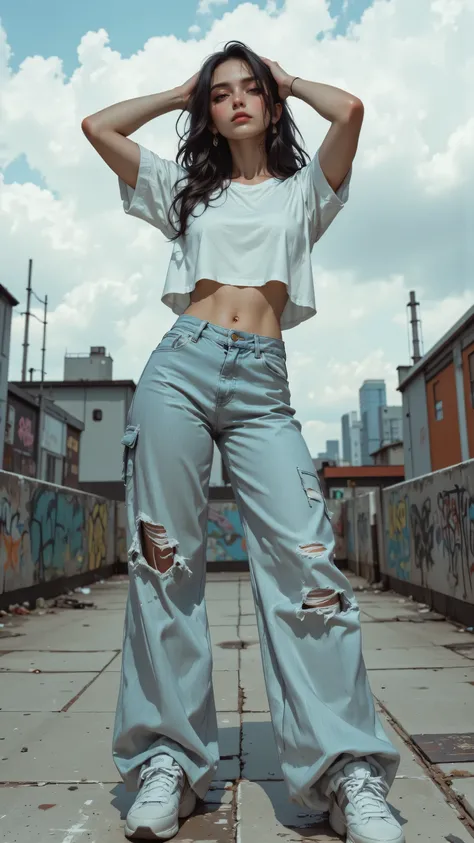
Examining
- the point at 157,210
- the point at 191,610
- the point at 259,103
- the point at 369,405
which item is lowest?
the point at 191,610

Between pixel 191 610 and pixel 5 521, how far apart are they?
480 cm

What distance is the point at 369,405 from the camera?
8519 centimetres

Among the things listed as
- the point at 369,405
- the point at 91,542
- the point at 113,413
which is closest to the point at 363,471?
the point at 113,413

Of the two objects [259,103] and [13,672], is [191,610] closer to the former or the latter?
[259,103]

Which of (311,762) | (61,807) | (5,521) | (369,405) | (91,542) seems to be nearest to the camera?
(311,762)

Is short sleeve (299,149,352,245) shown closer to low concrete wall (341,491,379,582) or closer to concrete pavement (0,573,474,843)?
concrete pavement (0,573,474,843)

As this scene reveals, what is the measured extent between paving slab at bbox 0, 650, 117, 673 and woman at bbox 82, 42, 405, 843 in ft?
7.71

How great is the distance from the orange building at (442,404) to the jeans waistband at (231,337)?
18.0 metres

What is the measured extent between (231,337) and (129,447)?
1.25ft

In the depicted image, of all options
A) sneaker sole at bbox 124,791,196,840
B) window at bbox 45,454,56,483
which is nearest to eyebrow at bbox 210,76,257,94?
sneaker sole at bbox 124,791,196,840

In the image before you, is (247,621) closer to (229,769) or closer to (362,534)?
(229,769)

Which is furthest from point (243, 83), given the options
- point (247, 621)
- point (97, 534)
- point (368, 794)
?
point (97, 534)

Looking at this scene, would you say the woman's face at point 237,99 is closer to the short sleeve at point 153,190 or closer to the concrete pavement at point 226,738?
the short sleeve at point 153,190

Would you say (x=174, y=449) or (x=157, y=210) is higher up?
(x=157, y=210)
